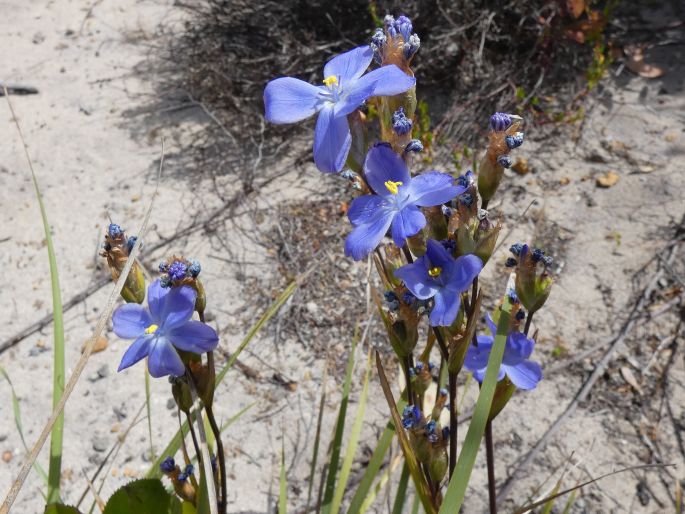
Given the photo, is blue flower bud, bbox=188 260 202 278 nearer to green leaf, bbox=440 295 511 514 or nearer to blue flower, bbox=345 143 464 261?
blue flower, bbox=345 143 464 261

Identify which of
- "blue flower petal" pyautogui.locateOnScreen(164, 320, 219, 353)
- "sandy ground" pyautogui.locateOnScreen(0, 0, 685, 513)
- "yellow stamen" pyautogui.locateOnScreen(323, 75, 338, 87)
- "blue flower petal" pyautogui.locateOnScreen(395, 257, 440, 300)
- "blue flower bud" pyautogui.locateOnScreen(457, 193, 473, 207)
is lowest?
"sandy ground" pyautogui.locateOnScreen(0, 0, 685, 513)

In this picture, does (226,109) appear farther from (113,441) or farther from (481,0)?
Result: (113,441)

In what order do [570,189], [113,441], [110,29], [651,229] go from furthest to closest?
1. [110,29]
2. [570,189]
3. [651,229]
4. [113,441]

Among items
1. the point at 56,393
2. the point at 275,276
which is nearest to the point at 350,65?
the point at 56,393

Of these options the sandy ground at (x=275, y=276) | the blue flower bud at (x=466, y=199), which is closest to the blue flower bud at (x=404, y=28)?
the blue flower bud at (x=466, y=199)

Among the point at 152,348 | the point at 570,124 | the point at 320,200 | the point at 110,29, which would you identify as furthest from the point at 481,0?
the point at 152,348

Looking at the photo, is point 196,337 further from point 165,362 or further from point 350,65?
point 350,65

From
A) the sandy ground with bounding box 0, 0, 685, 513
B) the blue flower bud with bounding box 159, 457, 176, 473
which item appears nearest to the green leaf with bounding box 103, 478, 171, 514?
the blue flower bud with bounding box 159, 457, 176, 473
